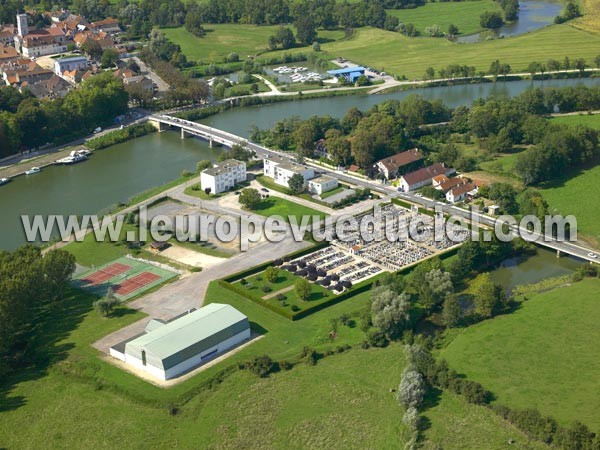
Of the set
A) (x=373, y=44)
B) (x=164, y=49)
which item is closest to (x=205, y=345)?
(x=164, y=49)

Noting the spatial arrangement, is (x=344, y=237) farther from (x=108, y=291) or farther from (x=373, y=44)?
(x=373, y=44)

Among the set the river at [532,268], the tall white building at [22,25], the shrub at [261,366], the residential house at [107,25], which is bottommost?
the river at [532,268]

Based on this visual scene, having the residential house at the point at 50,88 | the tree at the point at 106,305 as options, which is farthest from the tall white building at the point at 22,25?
the tree at the point at 106,305

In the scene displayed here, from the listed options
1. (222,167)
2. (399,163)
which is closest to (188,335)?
(222,167)

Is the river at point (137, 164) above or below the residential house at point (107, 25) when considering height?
below

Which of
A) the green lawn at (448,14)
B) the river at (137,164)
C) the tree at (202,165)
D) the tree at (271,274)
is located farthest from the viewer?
the green lawn at (448,14)

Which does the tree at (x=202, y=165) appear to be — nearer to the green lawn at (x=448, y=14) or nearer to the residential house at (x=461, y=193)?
the residential house at (x=461, y=193)

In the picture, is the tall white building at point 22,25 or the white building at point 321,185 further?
the tall white building at point 22,25

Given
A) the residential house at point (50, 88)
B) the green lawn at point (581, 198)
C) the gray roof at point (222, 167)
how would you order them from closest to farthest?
the green lawn at point (581, 198)
the gray roof at point (222, 167)
the residential house at point (50, 88)
